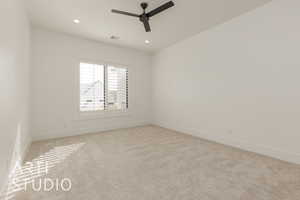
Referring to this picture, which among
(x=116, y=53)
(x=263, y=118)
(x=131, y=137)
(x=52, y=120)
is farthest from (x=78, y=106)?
(x=263, y=118)

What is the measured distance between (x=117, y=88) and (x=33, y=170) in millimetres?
3255

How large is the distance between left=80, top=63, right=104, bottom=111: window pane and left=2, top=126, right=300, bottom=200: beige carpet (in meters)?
1.38

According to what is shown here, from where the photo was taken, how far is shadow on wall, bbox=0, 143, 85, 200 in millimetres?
1691

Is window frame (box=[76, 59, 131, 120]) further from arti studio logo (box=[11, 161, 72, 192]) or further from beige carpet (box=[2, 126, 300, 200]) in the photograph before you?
arti studio logo (box=[11, 161, 72, 192])

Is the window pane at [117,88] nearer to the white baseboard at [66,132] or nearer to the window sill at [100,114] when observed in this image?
the window sill at [100,114]

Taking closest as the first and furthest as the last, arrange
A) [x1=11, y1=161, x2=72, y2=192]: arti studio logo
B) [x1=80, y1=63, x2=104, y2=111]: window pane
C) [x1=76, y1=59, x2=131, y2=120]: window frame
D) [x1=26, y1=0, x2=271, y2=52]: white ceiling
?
[x1=11, y1=161, x2=72, y2=192]: arti studio logo → [x1=26, y1=0, x2=271, y2=52]: white ceiling → [x1=76, y1=59, x2=131, y2=120]: window frame → [x1=80, y1=63, x2=104, y2=111]: window pane

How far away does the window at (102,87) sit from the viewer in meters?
Answer: 4.35

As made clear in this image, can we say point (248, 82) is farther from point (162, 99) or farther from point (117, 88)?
point (117, 88)

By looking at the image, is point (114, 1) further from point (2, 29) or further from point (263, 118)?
point (263, 118)

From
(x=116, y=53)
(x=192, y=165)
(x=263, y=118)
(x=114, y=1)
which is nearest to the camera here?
(x=192, y=165)

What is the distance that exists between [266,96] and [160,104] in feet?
10.5

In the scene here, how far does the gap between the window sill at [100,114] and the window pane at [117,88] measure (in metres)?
0.15

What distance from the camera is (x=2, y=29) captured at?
1.54 meters

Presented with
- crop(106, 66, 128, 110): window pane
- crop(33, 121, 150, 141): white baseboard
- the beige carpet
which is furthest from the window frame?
the beige carpet
